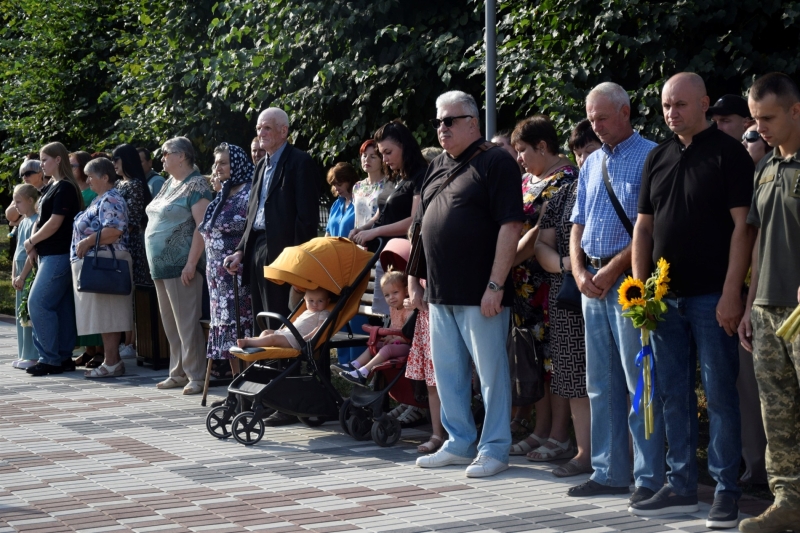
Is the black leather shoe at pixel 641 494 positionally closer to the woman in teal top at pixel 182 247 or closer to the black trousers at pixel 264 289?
the black trousers at pixel 264 289

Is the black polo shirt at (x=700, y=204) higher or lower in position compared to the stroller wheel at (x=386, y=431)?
higher

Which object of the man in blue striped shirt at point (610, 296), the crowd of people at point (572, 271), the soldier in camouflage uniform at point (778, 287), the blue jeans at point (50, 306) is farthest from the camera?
the blue jeans at point (50, 306)

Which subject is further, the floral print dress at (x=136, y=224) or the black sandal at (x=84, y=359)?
the black sandal at (x=84, y=359)

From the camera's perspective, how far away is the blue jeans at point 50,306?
11.9 m

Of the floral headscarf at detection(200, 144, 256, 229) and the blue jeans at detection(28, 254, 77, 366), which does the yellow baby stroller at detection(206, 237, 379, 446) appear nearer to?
the floral headscarf at detection(200, 144, 256, 229)

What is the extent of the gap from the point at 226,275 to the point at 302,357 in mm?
1777

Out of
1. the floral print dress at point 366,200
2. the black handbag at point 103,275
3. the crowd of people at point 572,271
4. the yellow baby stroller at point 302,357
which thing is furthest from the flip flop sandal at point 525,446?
the black handbag at point 103,275

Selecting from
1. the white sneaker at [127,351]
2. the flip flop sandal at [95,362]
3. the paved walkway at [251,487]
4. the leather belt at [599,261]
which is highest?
the leather belt at [599,261]

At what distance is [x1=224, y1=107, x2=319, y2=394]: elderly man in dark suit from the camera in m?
8.81

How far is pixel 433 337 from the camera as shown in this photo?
279 inches

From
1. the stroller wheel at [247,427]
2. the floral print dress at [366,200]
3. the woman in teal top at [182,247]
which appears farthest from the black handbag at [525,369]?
the woman in teal top at [182,247]

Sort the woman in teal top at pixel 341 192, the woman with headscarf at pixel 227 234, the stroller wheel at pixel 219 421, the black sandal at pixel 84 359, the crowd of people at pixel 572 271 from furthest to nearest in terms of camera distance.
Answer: the black sandal at pixel 84 359, the woman in teal top at pixel 341 192, the woman with headscarf at pixel 227 234, the stroller wheel at pixel 219 421, the crowd of people at pixel 572 271

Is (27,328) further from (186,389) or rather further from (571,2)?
(571,2)

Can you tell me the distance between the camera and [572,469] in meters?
6.68
